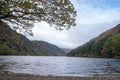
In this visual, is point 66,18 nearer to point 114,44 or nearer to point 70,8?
point 70,8

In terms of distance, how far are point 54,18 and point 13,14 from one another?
3.95m

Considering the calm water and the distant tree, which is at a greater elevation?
the distant tree

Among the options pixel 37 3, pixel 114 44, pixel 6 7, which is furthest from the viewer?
pixel 114 44

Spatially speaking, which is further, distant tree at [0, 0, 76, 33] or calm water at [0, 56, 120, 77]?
calm water at [0, 56, 120, 77]

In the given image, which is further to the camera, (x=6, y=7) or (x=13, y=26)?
(x=13, y=26)

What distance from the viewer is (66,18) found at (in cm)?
2475

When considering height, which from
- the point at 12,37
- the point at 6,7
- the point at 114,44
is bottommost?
the point at 12,37

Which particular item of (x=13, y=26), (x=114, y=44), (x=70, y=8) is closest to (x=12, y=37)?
(x=13, y=26)

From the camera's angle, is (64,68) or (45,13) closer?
(45,13)

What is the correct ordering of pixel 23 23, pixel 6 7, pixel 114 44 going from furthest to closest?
pixel 114 44 → pixel 23 23 → pixel 6 7

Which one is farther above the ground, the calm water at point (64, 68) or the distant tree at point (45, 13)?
the distant tree at point (45, 13)

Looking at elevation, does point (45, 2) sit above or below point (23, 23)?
above

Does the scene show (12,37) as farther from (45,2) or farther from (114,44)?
(114,44)

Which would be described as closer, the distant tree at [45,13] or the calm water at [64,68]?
the distant tree at [45,13]
